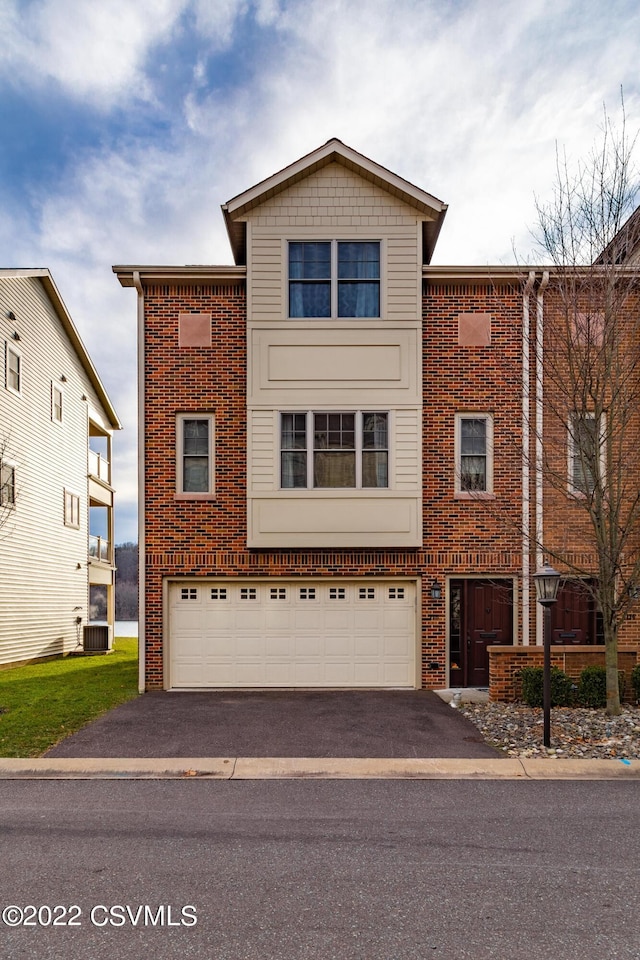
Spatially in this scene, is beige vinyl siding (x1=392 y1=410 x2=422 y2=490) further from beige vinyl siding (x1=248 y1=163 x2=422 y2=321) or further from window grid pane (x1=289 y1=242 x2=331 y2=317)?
window grid pane (x1=289 y1=242 x2=331 y2=317)

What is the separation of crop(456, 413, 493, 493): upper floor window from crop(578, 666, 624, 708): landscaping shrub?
395cm

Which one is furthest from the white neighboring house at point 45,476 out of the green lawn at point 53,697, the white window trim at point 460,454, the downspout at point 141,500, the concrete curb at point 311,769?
the white window trim at point 460,454

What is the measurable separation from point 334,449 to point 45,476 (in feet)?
38.7

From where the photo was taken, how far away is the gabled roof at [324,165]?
470 inches

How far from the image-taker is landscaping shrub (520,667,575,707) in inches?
387

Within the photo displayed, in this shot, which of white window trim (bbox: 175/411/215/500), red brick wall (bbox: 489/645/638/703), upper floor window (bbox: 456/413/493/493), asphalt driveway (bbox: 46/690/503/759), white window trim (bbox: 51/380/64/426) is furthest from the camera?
white window trim (bbox: 51/380/64/426)

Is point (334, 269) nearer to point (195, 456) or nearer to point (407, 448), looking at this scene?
point (407, 448)

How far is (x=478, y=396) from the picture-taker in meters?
12.4

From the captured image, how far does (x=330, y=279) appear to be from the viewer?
12219 millimetres

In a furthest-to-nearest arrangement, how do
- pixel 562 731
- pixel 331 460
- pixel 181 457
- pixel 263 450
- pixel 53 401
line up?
pixel 53 401
pixel 181 457
pixel 331 460
pixel 263 450
pixel 562 731

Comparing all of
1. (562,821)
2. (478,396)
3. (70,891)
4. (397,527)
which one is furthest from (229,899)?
(478,396)

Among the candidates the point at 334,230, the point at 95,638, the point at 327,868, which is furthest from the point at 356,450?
the point at 95,638

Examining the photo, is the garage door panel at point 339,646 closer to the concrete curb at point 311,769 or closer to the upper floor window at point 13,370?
the concrete curb at point 311,769

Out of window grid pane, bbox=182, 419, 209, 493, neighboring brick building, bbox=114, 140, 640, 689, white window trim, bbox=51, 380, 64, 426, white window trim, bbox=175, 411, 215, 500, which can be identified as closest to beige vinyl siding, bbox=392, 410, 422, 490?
neighboring brick building, bbox=114, 140, 640, 689
